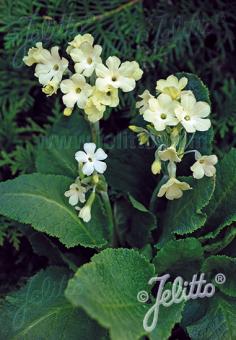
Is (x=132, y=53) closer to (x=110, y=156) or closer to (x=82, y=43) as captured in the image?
(x=110, y=156)

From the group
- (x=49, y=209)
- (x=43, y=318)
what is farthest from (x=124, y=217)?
(x=43, y=318)

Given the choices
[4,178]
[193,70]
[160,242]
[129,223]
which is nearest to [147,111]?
[160,242]

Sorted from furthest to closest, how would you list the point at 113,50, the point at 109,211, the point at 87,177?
the point at 113,50 → the point at 109,211 → the point at 87,177

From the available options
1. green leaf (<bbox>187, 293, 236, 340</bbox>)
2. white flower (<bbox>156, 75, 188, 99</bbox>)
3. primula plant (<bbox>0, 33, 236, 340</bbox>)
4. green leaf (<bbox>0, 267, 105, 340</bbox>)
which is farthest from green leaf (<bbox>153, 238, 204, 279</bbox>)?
white flower (<bbox>156, 75, 188, 99</bbox>)

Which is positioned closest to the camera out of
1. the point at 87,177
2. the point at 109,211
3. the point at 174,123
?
the point at 174,123

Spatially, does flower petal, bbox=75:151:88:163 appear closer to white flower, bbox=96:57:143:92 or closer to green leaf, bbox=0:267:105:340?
white flower, bbox=96:57:143:92

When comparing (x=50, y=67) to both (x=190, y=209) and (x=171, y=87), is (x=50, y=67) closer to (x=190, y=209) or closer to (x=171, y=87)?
(x=171, y=87)

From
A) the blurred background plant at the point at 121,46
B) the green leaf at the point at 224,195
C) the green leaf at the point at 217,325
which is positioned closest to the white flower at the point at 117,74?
the green leaf at the point at 224,195
